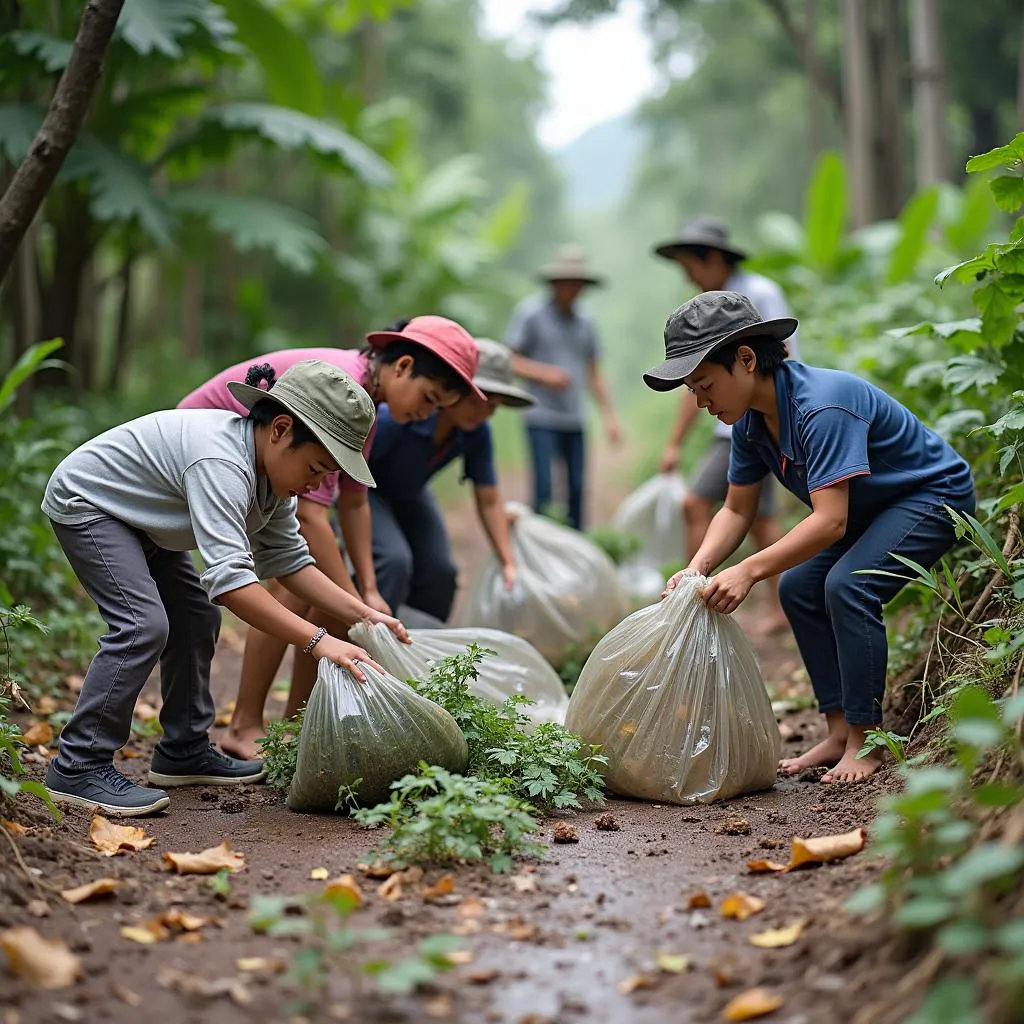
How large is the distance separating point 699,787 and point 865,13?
30.6 feet

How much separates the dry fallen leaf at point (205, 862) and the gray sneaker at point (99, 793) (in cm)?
43

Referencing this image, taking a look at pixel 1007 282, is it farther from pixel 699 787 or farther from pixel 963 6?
pixel 963 6

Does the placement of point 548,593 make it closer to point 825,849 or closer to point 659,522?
point 659,522

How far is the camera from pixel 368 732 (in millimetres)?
2943

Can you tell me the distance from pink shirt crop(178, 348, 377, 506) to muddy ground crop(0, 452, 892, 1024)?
106 cm

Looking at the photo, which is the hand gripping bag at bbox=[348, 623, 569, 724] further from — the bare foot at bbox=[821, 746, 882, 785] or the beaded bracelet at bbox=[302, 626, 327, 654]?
the bare foot at bbox=[821, 746, 882, 785]

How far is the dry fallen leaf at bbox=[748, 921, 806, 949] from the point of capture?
2168mm

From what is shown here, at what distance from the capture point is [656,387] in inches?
124

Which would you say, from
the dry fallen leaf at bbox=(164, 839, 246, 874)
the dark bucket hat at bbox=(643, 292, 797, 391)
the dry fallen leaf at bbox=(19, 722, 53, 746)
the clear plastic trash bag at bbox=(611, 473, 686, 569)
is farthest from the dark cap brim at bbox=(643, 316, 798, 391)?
the clear plastic trash bag at bbox=(611, 473, 686, 569)

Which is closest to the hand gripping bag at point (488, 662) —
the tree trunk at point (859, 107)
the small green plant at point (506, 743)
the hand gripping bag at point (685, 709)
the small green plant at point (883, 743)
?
the small green plant at point (506, 743)

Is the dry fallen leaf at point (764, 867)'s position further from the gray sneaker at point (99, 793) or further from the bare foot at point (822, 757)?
the gray sneaker at point (99, 793)

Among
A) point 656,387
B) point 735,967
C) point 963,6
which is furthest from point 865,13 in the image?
point 735,967

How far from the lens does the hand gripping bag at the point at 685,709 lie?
3189mm

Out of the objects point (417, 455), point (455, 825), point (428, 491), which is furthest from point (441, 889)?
point (428, 491)
